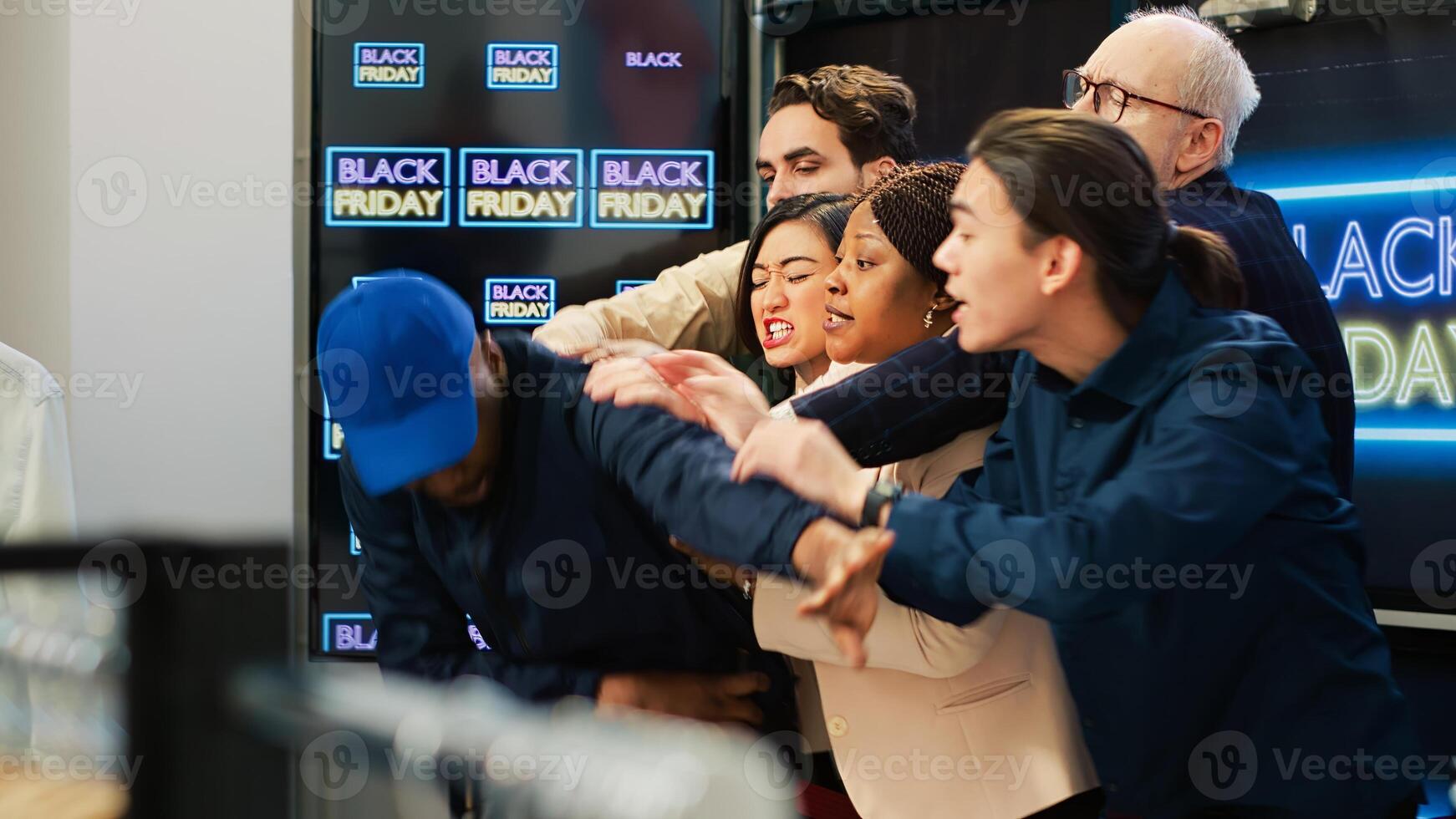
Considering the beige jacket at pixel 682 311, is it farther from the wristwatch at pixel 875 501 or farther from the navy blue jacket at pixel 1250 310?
the wristwatch at pixel 875 501

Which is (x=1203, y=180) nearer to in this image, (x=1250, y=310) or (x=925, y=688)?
(x=1250, y=310)

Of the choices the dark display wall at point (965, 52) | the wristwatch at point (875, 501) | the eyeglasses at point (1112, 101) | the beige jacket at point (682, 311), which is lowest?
the wristwatch at point (875, 501)

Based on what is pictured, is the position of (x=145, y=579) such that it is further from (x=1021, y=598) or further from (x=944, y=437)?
(x=944, y=437)

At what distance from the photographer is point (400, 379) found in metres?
1.41

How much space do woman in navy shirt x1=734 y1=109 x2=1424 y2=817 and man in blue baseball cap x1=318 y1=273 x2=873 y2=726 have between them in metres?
0.13

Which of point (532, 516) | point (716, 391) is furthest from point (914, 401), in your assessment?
point (532, 516)

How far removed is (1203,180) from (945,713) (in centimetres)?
91

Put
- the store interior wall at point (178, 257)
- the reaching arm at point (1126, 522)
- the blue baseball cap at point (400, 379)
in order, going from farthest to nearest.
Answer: the store interior wall at point (178, 257) < the blue baseball cap at point (400, 379) < the reaching arm at point (1126, 522)

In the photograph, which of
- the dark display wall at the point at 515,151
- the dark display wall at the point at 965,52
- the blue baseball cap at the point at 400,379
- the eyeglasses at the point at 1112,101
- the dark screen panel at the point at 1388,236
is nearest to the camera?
the blue baseball cap at the point at 400,379

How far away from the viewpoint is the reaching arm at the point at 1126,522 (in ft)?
4.18

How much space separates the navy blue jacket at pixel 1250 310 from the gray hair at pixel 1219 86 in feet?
0.28

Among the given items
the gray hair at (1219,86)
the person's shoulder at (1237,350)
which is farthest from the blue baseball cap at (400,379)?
the gray hair at (1219,86)

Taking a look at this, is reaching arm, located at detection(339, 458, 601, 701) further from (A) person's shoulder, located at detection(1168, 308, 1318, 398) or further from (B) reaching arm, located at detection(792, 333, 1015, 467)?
(A) person's shoulder, located at detection(1168, 308, 1318, 398)

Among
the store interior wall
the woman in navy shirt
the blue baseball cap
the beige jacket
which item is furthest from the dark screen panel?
the store interior wall
